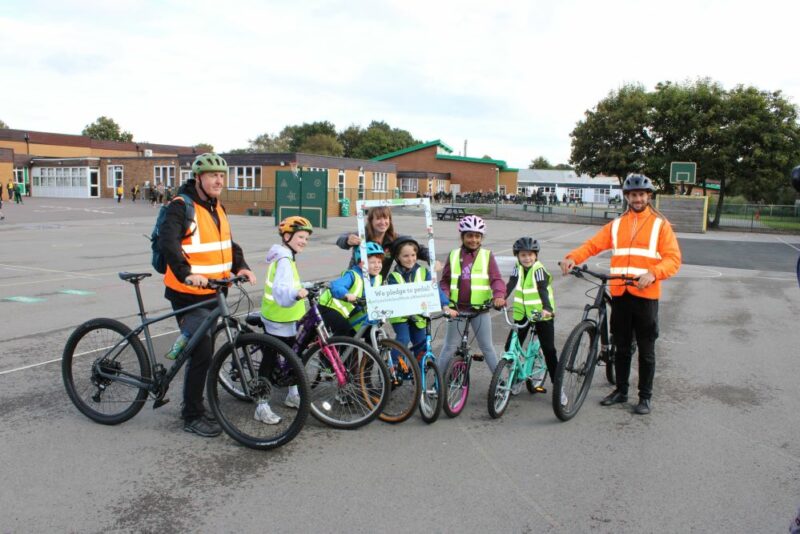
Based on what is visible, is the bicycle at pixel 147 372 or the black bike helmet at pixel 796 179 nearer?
the black bike helmet at pixel 796 179

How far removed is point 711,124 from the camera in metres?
37.2

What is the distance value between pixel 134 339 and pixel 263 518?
5.86ft

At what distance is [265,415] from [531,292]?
7.65 feet

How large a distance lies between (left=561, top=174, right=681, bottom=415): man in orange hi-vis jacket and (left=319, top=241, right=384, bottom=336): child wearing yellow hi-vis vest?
146cm

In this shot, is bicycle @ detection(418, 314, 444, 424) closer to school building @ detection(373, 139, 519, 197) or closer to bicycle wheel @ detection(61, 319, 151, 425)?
bicycle wheel @ detection(61, 319, 151, 425)

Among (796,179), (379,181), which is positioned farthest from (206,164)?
(379,181)

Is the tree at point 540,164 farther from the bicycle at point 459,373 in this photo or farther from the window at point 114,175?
the bicycle at point 459,373

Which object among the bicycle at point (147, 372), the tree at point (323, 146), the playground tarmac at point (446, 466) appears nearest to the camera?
the playground tarmac at point (446, 466)

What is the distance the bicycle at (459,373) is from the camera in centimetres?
493

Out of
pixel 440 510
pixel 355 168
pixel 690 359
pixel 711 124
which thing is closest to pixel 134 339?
pixel 440 510

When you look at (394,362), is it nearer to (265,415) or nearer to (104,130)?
(265,415)

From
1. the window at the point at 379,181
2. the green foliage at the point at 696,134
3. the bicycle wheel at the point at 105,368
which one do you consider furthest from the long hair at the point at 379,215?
the window at the point at 379,181

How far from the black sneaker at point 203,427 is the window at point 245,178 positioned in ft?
128

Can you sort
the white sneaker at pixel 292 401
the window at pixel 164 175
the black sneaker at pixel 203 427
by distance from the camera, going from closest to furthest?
the black sneaker at pixel 203 427 < the white sneaker at pixel 292 401 < the window at pixel 164 175
